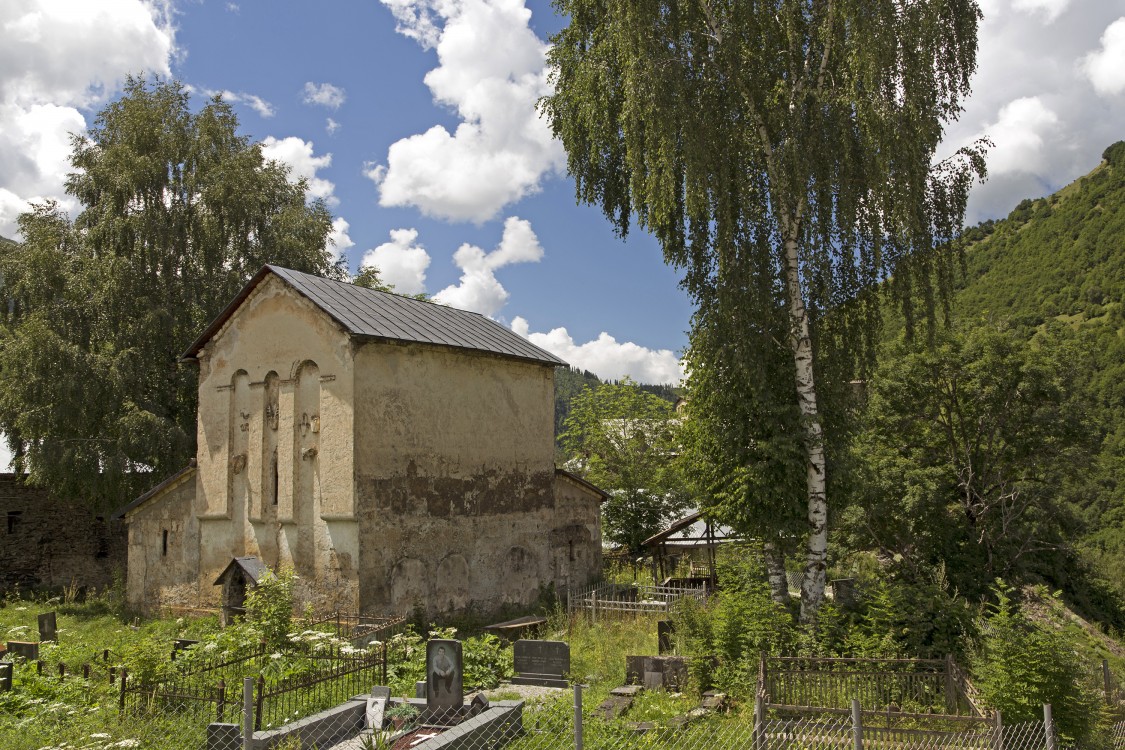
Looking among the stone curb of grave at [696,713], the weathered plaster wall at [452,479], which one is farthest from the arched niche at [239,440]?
the stone curb of grave at [696,713]

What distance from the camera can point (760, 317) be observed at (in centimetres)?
1509

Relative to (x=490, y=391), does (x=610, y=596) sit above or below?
below

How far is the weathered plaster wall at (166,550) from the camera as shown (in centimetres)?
1933

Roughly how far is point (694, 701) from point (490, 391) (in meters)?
10.0

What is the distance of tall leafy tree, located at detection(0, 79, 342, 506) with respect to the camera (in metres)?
23.5

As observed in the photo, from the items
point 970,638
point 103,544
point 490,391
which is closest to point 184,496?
point 490,391

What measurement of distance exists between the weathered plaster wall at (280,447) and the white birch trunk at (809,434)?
29.0 feet

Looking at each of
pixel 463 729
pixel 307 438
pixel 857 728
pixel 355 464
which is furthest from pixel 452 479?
pixel 857 728

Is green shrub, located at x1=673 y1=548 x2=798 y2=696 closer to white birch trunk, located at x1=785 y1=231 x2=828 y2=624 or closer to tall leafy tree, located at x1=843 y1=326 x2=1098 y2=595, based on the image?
white birch trunk, located at x1=785 y1=231 x2=828 y2=624

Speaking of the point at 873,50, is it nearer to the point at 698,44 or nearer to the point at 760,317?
the point at 698,44

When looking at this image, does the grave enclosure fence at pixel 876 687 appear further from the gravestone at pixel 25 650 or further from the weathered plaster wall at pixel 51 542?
the weathered plaster wall at pixel 51 542

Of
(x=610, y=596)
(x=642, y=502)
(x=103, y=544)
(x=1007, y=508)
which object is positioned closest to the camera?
(x=610, y=596)

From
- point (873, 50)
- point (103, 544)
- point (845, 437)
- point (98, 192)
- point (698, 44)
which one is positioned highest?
point (98, 192)

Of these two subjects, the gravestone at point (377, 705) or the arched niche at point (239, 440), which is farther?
the arched niche at point (239, 440)
